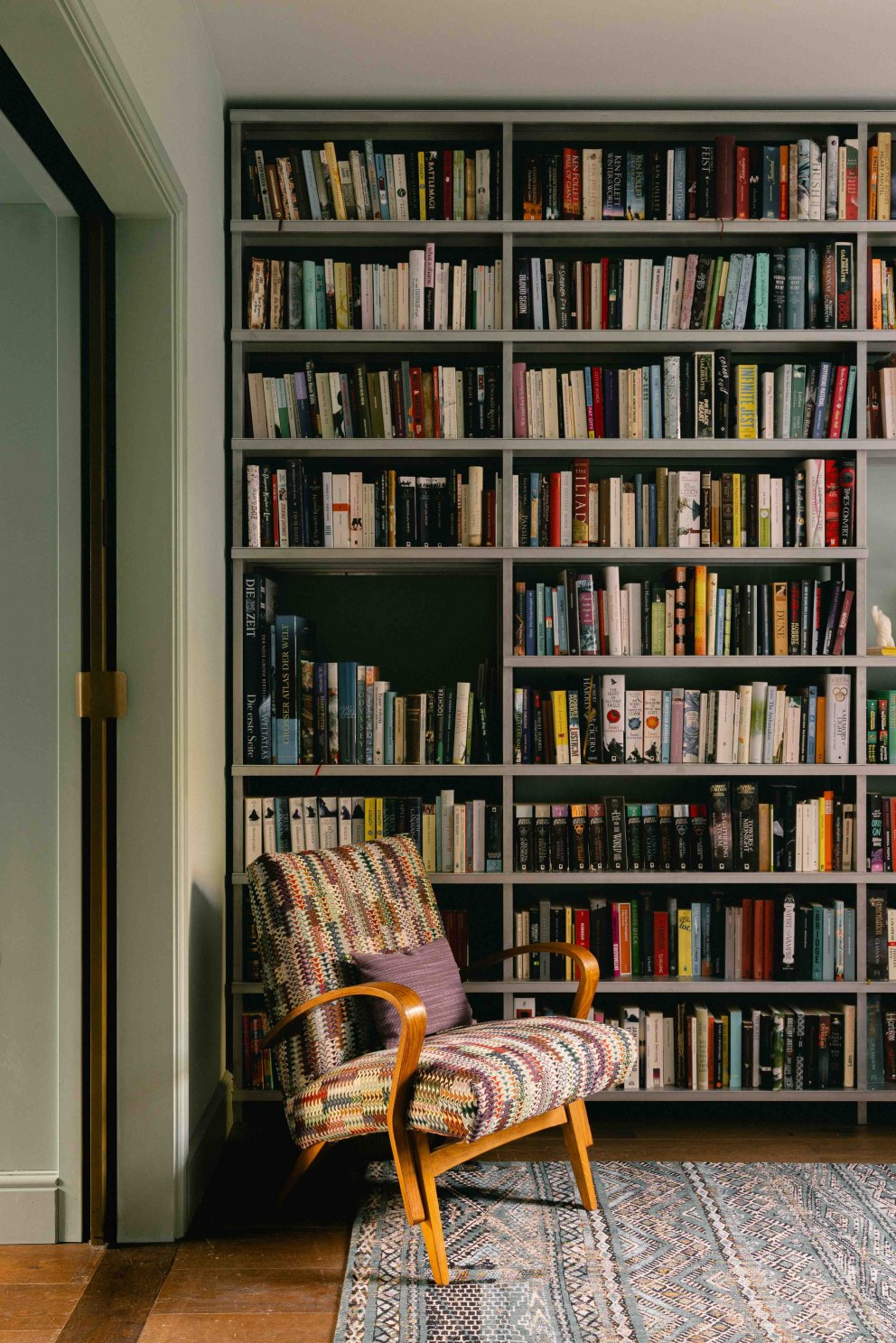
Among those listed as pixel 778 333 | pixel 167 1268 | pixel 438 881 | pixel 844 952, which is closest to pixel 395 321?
pixel 778 333

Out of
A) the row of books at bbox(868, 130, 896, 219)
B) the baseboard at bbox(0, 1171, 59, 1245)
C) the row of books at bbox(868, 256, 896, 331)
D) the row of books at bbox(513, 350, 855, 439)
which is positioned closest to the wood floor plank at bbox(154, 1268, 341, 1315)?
the baseboard at bbox(0, 1171, 59, 1245)

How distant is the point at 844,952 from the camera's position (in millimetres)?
3039

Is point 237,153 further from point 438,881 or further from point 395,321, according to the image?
point 438,881

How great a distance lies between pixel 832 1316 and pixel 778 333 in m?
2.46

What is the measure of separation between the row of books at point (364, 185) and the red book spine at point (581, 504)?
81 centimetres

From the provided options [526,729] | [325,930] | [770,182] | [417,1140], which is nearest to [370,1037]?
[325,930]

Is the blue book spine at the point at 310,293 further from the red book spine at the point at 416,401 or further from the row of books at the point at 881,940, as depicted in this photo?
the row of books at the point at 881,940

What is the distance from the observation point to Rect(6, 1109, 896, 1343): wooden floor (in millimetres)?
2070

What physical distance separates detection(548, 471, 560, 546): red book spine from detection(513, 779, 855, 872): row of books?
2.57ft

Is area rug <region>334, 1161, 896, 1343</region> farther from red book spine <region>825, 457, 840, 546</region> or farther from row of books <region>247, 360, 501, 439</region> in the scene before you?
row of books <region>247, 360, 501, 439</region>

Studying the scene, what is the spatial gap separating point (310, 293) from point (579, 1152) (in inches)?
96.1

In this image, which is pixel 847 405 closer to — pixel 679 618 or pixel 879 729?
pixel 679 618

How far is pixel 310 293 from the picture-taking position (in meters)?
3.05

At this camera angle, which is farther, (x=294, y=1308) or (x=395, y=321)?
(x=395, y=321)
